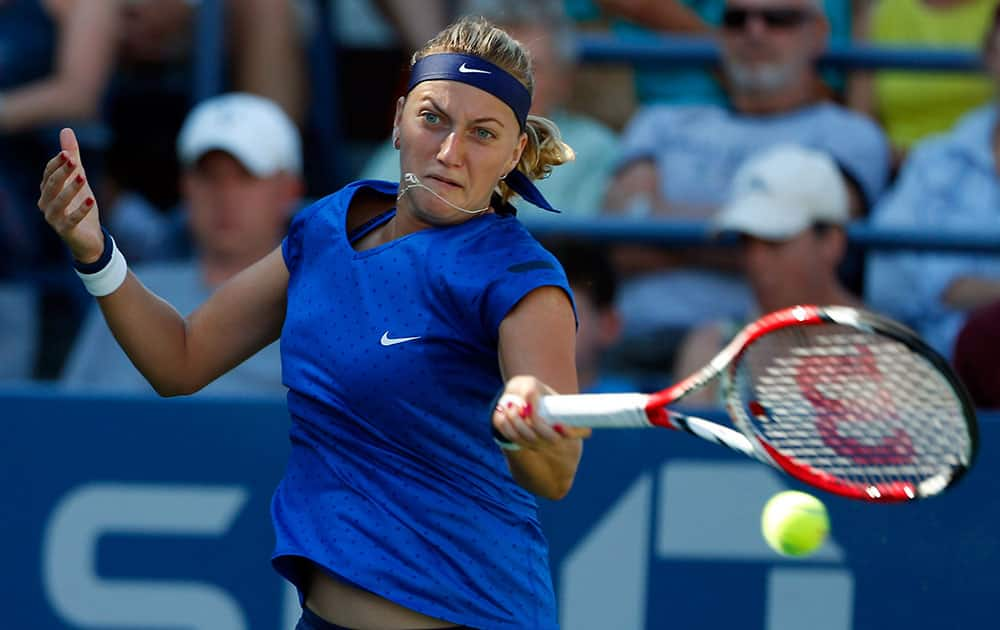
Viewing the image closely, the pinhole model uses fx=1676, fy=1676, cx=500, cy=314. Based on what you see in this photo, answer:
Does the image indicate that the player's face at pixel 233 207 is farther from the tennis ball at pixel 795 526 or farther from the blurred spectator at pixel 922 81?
the tennis ball at pixel 795 526

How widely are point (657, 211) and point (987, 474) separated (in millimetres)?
1559

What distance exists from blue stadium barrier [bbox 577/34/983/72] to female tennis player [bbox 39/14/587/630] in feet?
9.00

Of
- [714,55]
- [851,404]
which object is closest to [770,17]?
[714,55]

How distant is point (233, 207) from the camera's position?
5148 mm

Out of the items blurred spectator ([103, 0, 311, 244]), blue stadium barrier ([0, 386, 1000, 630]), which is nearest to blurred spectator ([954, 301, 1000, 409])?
blue stadium barrier ([0, 386, 1000, 630])

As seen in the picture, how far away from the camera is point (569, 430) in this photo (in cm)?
243

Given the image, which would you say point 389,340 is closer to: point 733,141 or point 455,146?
point 455,146

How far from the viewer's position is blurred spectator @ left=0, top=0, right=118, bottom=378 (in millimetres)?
5551

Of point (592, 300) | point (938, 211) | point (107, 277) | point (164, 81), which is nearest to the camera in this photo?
point (107, 277)

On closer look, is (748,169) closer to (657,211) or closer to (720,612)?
(657,211)

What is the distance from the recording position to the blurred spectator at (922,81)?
5.61 m

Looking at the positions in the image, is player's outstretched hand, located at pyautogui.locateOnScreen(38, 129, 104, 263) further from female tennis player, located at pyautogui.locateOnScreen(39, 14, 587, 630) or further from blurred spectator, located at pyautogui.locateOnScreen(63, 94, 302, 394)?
blurred spectator, located at pyautogui.locateOnScreen(63, 94, 302, 394)

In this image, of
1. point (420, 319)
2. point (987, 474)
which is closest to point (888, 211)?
point (987, 474)

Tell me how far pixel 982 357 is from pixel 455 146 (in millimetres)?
2123
